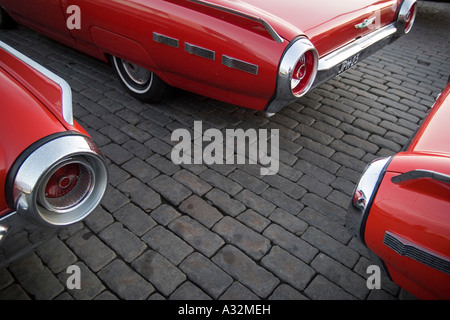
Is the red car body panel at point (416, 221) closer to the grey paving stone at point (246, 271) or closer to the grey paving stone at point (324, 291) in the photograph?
the grey paving stone at point (324, 291)

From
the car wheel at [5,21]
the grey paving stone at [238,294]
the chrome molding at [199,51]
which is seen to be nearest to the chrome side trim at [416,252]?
the grey paving stone at [238,294]

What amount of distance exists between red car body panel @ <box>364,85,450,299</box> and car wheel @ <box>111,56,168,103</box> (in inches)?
94.3

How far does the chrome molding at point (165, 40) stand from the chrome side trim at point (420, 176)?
1.98 m

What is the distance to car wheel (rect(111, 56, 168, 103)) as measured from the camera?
139 inches

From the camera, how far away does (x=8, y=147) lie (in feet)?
5.00

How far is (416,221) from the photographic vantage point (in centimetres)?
157

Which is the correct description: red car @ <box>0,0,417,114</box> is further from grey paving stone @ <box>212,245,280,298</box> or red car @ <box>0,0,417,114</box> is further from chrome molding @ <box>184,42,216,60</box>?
grey paving stone @ <box>212,245,280,298</box>

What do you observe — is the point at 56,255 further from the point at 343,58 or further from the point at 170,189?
the point at 343,58

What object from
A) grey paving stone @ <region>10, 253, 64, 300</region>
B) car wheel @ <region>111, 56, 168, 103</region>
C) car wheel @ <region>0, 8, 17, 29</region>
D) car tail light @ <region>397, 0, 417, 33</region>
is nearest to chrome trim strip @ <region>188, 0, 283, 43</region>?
car wheel @ <region>111, 56, 168, 103</region>

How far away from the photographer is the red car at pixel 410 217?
60.1 inches

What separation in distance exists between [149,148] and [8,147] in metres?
1.71

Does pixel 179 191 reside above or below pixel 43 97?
below

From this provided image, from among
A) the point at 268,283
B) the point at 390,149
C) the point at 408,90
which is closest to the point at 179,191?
the point at 268,283

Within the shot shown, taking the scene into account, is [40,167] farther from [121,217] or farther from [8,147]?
[121,217]
